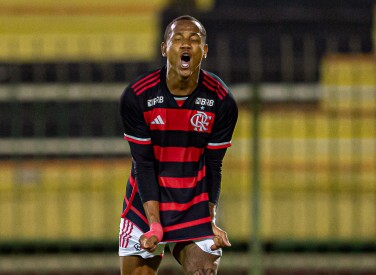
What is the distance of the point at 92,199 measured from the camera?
874 centimetres

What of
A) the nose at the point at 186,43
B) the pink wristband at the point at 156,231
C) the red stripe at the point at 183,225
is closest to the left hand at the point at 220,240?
the red stripe at the point at 183,225

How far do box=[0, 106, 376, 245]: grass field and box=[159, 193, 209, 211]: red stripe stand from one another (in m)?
3.05

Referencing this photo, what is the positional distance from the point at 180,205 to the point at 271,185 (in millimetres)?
4764

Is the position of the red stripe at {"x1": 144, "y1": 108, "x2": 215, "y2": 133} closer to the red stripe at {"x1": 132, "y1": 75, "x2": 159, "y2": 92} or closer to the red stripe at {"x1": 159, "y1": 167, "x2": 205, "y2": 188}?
the red stripe at {"x1": 132, "y1": 75, "x2": 159, "y2": 92}

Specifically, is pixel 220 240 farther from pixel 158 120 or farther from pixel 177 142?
pixel 158 120

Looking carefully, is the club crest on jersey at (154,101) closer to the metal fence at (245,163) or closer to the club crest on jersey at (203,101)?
the club crest on jersey at (203,101)

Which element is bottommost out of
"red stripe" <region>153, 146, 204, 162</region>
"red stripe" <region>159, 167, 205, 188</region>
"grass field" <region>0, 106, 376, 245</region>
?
"grass field" <region>0, 106, 376, 245</region>

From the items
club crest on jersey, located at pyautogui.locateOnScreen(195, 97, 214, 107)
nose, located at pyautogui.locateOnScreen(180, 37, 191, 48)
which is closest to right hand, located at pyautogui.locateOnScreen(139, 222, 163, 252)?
club crest on jersey, located at pyautogui.locateOnScreen(195, 97, 214, 107)

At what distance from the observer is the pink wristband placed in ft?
12.7

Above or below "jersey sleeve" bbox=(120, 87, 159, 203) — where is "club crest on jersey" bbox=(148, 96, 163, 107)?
above

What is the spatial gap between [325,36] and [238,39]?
3.19 feet

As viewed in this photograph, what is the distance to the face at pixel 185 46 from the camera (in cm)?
375

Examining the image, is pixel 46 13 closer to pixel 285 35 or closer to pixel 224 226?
pixel 285 35

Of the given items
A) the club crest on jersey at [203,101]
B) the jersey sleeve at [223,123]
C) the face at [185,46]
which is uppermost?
the face at [185,46]
